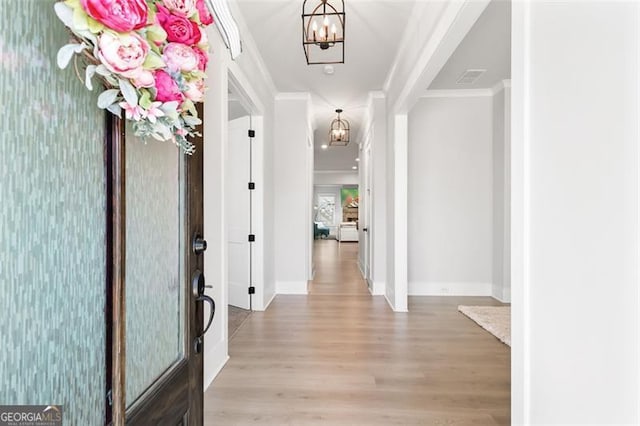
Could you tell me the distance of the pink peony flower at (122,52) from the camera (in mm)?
573

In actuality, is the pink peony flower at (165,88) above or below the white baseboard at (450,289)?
above

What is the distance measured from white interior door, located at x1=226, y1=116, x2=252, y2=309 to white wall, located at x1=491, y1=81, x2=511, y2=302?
326 centimetres

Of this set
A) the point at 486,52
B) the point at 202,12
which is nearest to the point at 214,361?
the point at 202,12

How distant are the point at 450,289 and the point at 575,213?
4.08 metres

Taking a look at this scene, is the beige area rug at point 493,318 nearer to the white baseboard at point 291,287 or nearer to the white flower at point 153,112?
the white baseboard at point 291,287

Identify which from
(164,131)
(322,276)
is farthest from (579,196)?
(322,276)

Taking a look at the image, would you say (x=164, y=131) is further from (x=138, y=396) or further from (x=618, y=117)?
(x=618, y=117)

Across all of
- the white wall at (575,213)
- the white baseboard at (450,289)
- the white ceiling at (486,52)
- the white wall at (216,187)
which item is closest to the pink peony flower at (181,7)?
the white wall at (575,213)

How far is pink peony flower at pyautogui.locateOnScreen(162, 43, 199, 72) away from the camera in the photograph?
69cm

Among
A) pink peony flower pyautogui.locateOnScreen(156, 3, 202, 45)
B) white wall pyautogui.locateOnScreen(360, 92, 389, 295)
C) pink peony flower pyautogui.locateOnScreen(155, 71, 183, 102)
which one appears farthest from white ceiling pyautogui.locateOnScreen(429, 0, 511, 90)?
pink peony flower pyautogui.locateOnScreen(155, 71, 183, 102)

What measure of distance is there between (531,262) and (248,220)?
3.35 m

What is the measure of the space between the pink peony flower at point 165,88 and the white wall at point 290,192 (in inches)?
168

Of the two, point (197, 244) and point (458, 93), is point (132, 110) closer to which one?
point (197, 244)

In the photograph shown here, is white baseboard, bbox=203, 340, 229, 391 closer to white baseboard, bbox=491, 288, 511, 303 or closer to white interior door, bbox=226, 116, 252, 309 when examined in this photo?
white interior door, bbox=226, 116, 252, 309
